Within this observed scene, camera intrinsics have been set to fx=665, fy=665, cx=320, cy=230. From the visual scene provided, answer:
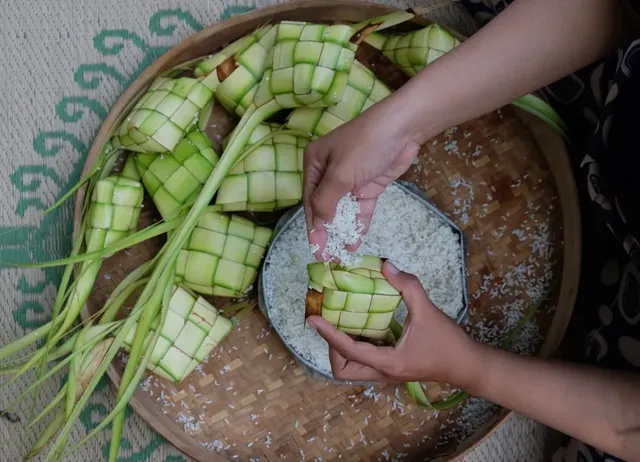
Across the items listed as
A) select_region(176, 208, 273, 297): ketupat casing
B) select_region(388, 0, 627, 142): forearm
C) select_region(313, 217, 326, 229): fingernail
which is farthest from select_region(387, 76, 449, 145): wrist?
select_region(176, 208, 273, 297): ketupat casing

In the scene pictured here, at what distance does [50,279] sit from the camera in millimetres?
775

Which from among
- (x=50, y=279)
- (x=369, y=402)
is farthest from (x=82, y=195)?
(x=369, y=402)

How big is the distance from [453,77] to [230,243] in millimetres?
283

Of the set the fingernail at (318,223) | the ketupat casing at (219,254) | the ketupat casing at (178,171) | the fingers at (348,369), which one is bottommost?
the fingers at (348,369)

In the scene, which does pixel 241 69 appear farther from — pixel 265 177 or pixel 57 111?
pixel 57 111

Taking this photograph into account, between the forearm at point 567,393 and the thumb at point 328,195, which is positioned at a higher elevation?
the thumb at point 328,195

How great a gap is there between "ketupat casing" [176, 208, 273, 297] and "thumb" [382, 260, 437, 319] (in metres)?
0.17

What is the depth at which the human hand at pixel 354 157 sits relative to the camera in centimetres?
57

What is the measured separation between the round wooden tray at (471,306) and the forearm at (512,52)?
0.15 metres

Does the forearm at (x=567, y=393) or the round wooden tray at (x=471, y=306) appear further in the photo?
the round wooden tray at (x=471, y=306)

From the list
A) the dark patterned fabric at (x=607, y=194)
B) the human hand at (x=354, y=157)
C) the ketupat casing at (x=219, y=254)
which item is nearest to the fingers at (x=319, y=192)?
the human hand at (x=354, y=157)

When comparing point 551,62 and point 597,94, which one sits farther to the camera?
point 597,94

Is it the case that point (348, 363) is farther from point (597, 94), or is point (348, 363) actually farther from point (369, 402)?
point (597, 94)

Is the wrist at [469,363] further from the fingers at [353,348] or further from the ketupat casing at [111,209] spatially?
the ketupat casing at [111,209]
